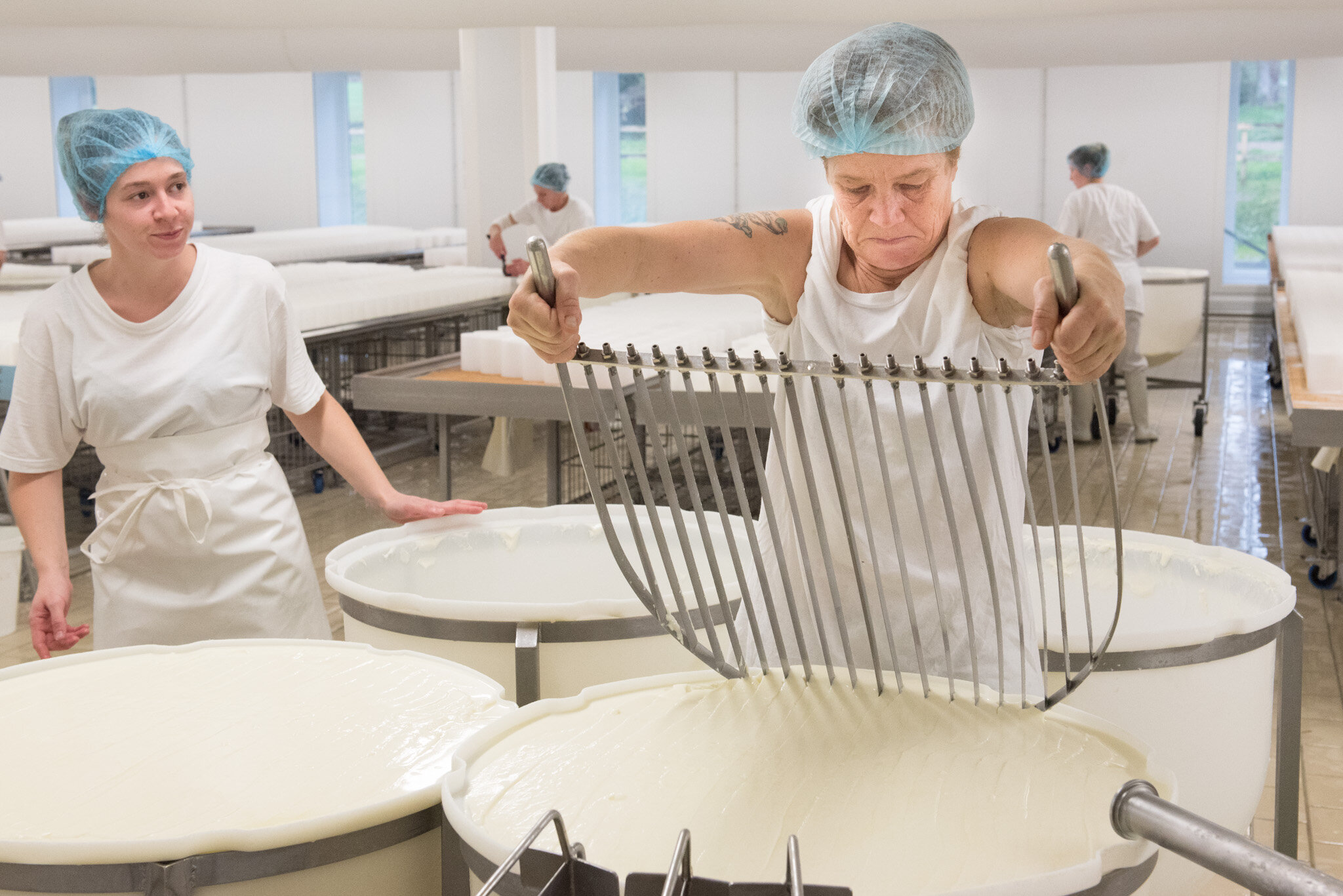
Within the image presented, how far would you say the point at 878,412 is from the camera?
4.19ft

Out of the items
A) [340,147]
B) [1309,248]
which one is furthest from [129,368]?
[340,147]

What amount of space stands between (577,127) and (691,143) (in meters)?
1.17

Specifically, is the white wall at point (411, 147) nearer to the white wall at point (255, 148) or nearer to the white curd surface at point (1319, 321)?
the white wall at point (255, 148)

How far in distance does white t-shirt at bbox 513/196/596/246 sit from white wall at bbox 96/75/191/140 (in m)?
8.06

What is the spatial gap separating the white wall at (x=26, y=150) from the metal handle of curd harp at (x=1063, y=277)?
46.1 ft

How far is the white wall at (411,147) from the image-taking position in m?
12.1

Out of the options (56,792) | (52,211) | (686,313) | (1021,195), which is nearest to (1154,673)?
(56,792)

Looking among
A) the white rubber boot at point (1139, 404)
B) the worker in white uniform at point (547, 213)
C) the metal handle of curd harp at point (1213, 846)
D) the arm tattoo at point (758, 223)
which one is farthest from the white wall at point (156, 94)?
the metal handle of curd harp at point (1213, 846)

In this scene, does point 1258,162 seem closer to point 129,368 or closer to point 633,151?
point 633,151

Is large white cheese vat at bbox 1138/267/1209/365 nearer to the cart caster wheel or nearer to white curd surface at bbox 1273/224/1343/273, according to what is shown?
white curd surface at bbox 1273/224/1343/273

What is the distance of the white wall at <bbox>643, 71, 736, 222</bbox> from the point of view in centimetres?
1195

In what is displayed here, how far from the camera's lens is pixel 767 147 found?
11844 millimetres

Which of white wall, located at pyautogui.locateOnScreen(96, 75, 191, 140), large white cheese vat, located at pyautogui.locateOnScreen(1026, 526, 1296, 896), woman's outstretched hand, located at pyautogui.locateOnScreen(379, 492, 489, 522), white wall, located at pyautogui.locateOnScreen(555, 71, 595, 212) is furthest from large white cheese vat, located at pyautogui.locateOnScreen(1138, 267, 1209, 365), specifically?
white wall, located at pyautogui.locateOnScreen(96, 75, 191, 140)

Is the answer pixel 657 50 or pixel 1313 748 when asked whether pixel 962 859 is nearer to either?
pixel 1313 748
